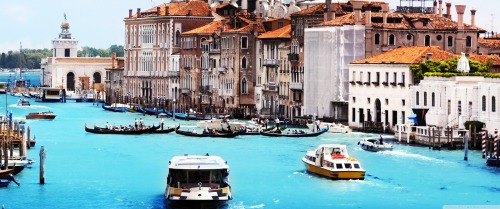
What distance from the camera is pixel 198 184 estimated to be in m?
31.6

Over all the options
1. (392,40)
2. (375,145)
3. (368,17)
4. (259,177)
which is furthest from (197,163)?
(392,40)

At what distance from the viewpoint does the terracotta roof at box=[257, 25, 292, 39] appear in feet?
205

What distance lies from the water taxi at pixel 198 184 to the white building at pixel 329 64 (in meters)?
23.4

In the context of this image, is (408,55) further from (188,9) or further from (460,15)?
(188,9)

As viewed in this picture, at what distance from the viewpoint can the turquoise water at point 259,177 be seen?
33125mm

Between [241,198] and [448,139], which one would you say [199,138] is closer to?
[448,139]

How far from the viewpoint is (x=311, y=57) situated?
5781 centimetres

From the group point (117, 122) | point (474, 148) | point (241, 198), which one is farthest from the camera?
point (117, 122)

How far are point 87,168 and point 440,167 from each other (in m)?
8.68

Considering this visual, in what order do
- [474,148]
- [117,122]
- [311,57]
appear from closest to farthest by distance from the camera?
[474,148], [311,57], [117,122]

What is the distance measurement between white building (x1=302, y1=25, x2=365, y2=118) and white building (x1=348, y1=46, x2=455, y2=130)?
1036 millimetres

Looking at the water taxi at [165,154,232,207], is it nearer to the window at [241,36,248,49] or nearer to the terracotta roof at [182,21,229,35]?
the window at [241,36,248,49]

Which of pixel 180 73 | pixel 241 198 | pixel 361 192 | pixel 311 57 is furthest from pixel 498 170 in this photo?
pixel 180 73

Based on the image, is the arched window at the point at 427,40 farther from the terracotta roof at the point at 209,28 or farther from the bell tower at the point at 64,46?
the bell tower at the point at 64,46
